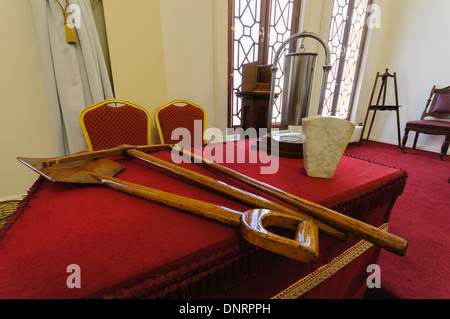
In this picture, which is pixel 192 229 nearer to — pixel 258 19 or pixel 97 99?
pixel 97 99

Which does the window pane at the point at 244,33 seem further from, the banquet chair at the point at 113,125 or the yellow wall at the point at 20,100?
the yellow wall at the point at 20,100

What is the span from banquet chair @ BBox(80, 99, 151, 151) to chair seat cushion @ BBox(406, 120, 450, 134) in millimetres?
3745

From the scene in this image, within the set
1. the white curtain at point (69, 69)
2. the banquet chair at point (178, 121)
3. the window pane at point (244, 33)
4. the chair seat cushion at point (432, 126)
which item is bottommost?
the chair seat cushion at point (432, 126)

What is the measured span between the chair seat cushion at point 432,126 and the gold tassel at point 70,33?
425 centimetres

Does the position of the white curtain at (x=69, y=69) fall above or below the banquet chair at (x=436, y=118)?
above

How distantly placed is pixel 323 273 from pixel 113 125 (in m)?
1.51

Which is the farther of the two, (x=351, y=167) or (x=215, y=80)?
(x=215, y=80)

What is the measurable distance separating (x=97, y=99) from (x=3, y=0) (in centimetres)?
81

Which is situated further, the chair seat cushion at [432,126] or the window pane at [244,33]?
the chair seat cushion at [432,126]

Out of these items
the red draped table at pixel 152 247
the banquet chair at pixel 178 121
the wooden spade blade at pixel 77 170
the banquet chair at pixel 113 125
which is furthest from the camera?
the banquet chair at pixel 178 121

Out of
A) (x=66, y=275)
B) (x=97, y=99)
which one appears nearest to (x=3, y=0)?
(x=97, y=99)

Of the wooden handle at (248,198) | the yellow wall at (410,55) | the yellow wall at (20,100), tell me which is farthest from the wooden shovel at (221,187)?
the yellow wall at (410,55)

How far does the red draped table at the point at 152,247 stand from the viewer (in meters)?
0.31

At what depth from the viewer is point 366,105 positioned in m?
4.09
